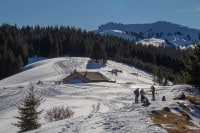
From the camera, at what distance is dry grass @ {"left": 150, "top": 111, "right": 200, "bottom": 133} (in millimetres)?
A: 23531

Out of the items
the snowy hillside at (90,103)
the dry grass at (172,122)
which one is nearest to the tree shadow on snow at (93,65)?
the snowy hillside at (90,103)

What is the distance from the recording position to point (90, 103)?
6369cm

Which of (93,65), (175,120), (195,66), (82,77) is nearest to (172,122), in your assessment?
(175,120)

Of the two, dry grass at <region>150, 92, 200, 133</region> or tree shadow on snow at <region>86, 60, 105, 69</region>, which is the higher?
tree shadow on snow at <region>86, 60, 105, 69</region>

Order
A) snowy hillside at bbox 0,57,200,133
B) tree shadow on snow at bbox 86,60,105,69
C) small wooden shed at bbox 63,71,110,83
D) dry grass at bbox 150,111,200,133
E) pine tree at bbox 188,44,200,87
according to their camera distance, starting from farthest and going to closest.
Result: tree shadow on snow at bbox 86,60,105,69, small wooden shed at bbox 63,71,110,83, pine tree at bbox 188,44,200,87, snowy hillside at bbox 0,57,200,133, dry grass at bbox 150,111,200,133

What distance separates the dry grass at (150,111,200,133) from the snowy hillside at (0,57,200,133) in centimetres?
38

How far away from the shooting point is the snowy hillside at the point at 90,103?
1008 inches

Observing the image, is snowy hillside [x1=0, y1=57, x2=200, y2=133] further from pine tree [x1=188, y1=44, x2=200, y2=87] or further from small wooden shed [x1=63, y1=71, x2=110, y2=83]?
small wooden shed [x1=63, y1=71, x2=110, y2=83]

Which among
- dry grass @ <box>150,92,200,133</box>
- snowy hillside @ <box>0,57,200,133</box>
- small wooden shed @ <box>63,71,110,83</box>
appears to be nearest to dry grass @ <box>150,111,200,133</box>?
dry grass @ <box>150,92,200,133</box>

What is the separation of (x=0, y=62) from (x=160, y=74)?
2421 inches

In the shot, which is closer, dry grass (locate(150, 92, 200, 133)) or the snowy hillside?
dry grass (locate(150, 92, 200, 133))

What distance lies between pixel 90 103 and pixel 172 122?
38.2m

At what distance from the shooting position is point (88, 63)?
164m

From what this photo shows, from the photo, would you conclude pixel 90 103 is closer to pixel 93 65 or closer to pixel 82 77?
pixel 82 77
